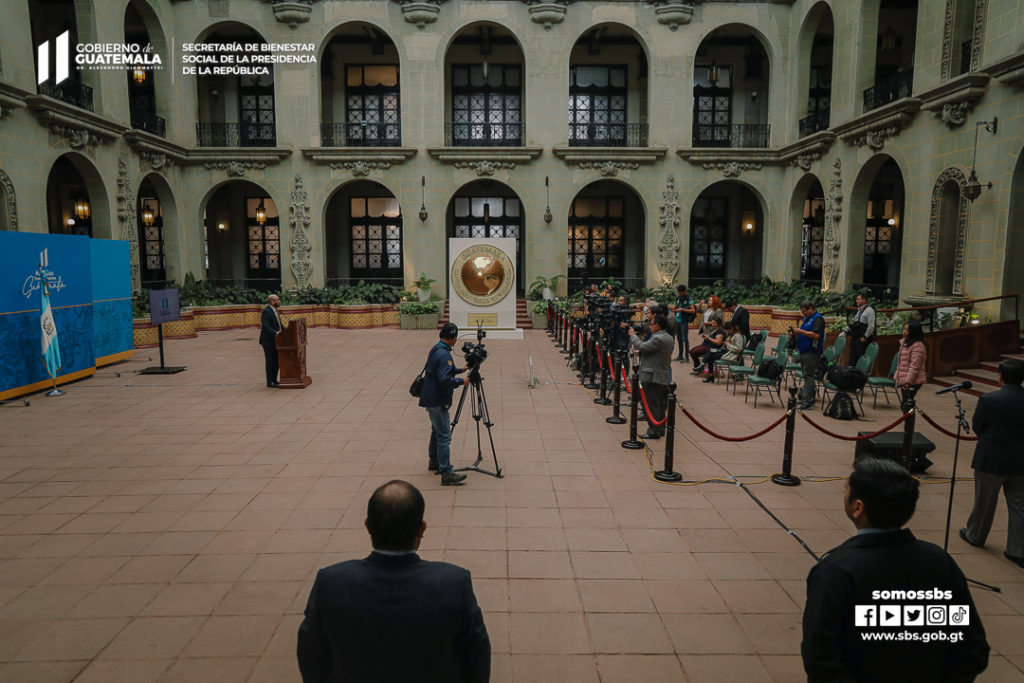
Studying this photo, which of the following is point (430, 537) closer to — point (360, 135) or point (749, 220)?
point (360, 135)

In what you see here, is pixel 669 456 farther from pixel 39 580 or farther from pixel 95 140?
pixel 95 140

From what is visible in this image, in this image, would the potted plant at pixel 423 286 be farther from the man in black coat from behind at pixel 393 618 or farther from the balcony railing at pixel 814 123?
the man in black coat from behind at pixel 393 618

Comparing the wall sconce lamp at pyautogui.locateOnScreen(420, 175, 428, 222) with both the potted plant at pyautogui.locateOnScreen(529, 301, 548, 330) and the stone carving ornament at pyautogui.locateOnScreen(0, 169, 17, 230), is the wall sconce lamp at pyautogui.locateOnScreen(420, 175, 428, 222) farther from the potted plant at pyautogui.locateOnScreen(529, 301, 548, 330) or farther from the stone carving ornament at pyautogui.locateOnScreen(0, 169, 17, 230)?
the stone carving ornament at pyautogui.locateOnScreen(0, 169, 17, 230)

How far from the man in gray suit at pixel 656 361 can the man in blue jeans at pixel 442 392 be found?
116 inches

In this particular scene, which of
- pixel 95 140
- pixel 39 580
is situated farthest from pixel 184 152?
pixel 39 580

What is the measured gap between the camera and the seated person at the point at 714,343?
518 inches

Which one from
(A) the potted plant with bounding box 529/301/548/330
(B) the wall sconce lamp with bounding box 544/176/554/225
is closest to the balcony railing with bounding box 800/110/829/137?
(B) the wall sconce lamp with bounding box 544/176/554/225

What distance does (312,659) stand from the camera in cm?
229

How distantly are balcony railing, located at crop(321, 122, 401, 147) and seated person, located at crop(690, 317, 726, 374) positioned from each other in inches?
658

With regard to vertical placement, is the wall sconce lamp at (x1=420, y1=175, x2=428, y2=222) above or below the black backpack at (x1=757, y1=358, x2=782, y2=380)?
above

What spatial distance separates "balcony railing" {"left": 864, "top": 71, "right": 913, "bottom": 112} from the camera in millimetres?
16984

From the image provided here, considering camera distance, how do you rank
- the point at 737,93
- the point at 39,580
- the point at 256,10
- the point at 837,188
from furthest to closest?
the point at 737,93, the point at 256,10, the point at 837,188, the point at 39,580

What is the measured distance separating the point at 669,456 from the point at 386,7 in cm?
2197

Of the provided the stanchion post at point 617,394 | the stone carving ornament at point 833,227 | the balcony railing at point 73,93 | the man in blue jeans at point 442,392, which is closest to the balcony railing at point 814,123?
the stone carving ornament at point 833,227
